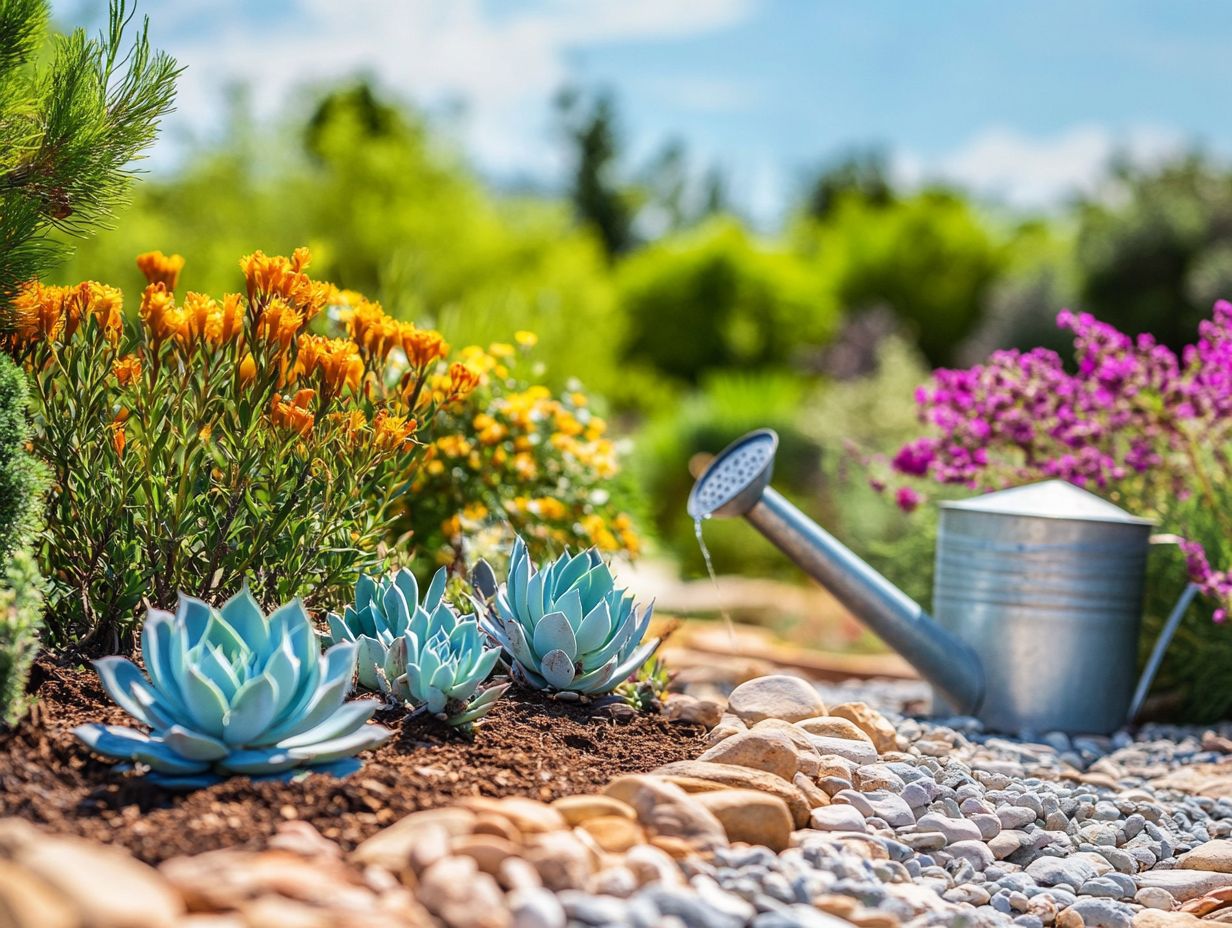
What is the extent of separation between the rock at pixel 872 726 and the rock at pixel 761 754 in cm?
61

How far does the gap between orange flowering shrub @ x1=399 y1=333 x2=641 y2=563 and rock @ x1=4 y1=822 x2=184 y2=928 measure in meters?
2.79

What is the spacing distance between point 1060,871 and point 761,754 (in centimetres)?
70

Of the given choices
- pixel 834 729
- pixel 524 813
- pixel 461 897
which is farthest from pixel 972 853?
pixel 461 897

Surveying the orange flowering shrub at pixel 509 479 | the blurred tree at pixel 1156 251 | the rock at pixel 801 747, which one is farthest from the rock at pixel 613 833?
the blurred tree at pixel 1156 251

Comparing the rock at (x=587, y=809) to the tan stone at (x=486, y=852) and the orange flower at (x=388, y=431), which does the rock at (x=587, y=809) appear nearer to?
the tan stone at (x=486, y=852)

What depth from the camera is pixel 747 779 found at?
2424 mm

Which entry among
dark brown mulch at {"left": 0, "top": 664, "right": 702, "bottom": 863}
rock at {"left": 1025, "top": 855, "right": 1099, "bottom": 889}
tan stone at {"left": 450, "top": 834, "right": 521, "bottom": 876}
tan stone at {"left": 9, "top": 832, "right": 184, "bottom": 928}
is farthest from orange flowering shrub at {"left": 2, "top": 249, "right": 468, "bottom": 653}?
rock at {"left": 1025, "top": 855, "right": 1099, "bottom": 889}

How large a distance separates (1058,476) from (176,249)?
503 inches

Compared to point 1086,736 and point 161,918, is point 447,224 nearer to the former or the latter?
point 1086,736

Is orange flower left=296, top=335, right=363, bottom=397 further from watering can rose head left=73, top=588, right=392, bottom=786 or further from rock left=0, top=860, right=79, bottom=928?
rock left=0, top=860, right=79, bottom=928

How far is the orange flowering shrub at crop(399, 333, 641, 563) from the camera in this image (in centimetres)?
437

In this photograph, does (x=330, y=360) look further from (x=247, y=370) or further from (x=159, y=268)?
(x=159, y=268)

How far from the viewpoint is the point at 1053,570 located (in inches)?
154

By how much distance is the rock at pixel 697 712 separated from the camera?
3.09 m
